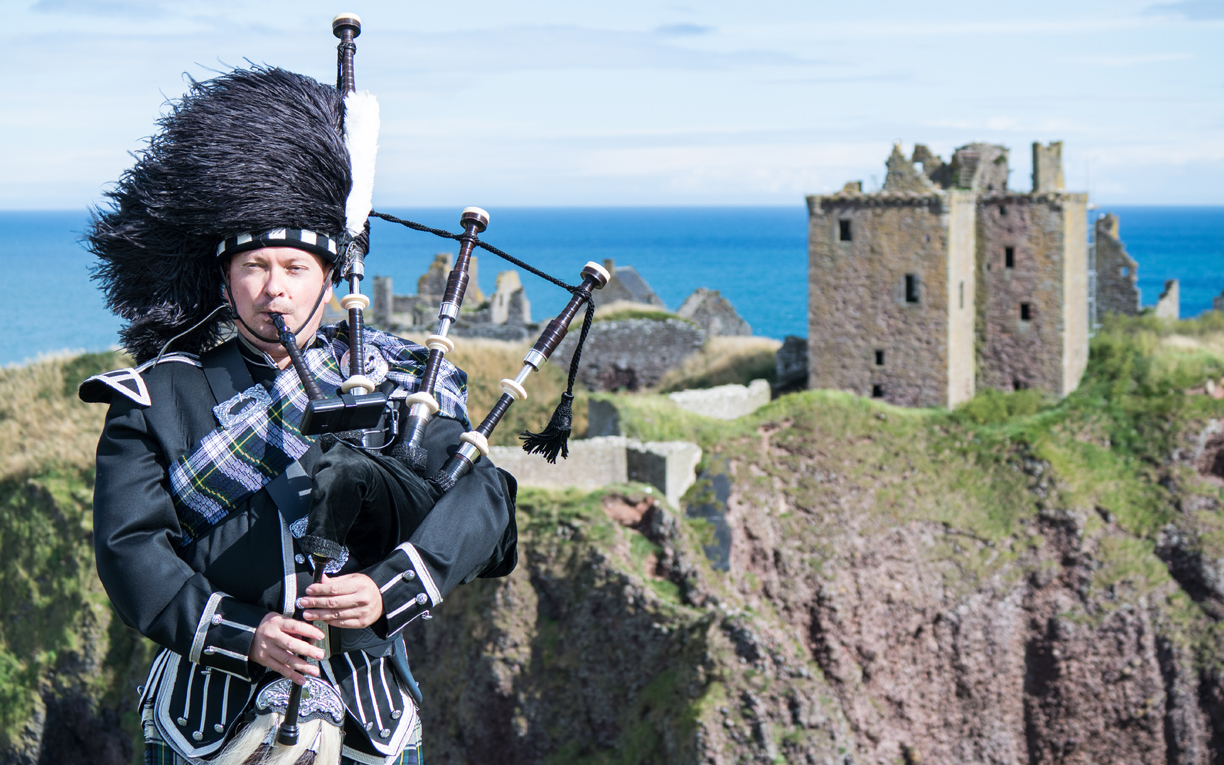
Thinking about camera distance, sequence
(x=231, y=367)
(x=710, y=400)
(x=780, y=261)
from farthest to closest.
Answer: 1. (x=780, y=261)
2. (x=710, y=400)
3. (x=231, y=367)

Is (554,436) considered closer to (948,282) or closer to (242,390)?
(242,390)

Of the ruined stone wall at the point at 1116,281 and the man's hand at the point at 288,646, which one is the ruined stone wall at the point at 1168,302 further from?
the man's hand at the point at 288,646

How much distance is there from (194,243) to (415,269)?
5914 inches

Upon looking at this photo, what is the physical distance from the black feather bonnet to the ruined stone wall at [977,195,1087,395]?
29.2m

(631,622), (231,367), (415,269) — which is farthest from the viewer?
(415,269)

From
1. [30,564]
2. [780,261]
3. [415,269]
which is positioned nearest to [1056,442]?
[30,564]

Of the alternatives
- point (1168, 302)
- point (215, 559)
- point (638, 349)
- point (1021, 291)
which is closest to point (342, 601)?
point (215, 559)

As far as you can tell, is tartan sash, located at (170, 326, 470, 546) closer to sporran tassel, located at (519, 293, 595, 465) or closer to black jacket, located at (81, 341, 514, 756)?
black jacket, located at (81, 341, 514, 756)

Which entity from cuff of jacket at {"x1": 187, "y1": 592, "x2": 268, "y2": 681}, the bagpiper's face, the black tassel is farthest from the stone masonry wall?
cuff of jacket at {"x1": 187, "y1": 592, "x2": 268, "y2": 681}

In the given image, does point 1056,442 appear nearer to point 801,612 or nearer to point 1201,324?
point 801,612

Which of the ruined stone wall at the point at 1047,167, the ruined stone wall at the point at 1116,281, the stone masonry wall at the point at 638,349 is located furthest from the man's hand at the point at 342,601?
the ruined stone wall at the point at 1116,281

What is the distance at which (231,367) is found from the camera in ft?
15.4

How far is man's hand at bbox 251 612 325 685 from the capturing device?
13.4 feet

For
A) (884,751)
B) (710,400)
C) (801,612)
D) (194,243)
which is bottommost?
(884,751)
